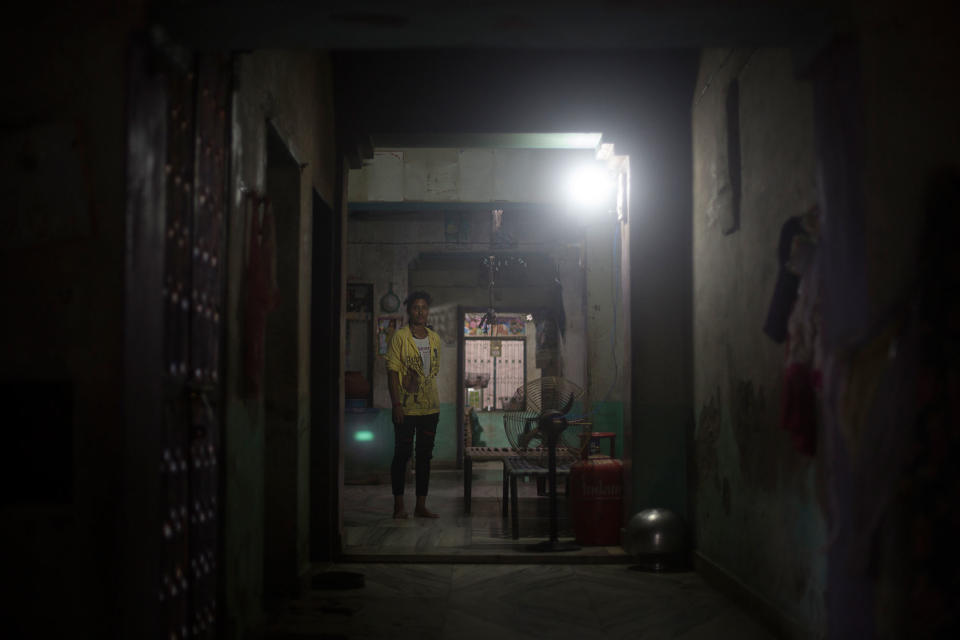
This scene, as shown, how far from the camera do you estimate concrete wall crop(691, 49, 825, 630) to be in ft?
11.3

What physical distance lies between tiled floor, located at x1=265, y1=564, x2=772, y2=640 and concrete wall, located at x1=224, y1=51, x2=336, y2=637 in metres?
0.40

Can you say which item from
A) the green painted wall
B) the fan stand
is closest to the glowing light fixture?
the fan stand

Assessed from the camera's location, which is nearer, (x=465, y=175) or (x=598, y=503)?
(x=598, y=503)

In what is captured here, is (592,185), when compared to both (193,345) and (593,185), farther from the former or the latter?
(193,345)

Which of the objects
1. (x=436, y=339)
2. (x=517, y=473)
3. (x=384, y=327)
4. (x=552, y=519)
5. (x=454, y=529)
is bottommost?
(x=454, y=529)

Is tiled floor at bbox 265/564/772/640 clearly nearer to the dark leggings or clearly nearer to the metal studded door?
the metal studded door

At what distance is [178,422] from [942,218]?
255 centimetres

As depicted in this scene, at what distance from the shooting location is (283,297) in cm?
450

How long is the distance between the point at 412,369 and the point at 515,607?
2817 millimetres

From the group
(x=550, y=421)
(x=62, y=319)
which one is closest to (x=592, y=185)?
(x=550, y=421)

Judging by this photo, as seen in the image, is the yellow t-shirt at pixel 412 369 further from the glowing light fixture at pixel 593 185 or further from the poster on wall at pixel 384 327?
the poster on wall at pixel 384 327

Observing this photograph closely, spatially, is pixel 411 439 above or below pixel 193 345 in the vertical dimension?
below

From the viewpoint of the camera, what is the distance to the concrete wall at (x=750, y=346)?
11.3ft

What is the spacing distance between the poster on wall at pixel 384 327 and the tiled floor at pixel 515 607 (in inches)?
241
